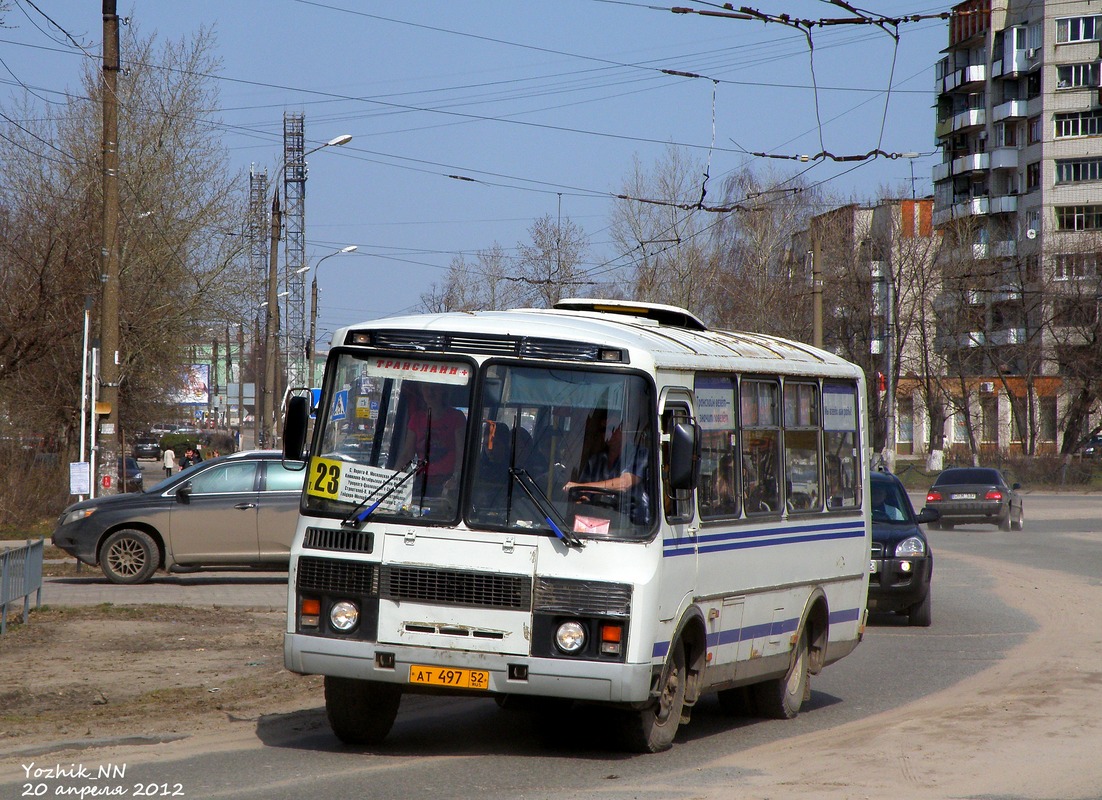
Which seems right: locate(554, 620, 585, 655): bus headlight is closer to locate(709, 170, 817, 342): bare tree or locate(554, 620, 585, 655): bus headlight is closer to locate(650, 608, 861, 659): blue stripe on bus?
locate(650, 608, 861, 659): blue stripe on bus

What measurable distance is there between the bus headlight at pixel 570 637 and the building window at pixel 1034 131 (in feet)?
267

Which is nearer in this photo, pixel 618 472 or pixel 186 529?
pixel 618 472

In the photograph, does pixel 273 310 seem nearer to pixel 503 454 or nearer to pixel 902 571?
pixel 902 571

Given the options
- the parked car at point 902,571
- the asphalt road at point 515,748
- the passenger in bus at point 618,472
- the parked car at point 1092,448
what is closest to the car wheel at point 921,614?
the parked car at point 902,571

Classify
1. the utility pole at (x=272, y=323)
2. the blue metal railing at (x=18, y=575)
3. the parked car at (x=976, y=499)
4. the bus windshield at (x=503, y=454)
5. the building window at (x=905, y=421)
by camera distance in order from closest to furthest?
1. the bus windshield at (x=503, y=454)
2. the blue metal railing at (x=18, y=575)
3. the parked car at (x=976, y=499)
4. the utility pole at (x=272, y=323)
5. the building window at (x=905, y=421)

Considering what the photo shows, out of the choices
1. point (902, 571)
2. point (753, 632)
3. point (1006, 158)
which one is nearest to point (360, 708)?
point (753, 632)

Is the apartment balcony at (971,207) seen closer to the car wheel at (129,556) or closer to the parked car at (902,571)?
the parked car at (902,571)

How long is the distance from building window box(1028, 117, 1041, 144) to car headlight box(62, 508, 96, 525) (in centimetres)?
7366

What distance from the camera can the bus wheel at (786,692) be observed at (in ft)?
33.3

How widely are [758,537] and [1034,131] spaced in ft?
263

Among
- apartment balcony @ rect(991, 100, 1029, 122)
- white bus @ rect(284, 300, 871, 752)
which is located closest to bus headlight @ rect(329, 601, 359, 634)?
white bus @ rect(284, 300, 871, 752)

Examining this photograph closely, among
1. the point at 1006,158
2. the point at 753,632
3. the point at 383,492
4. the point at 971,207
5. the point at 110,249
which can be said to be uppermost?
the point at 1006,158

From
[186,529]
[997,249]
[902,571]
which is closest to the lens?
[902,571]

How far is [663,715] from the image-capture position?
27.6 ft
